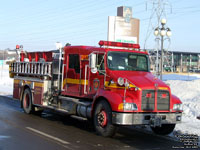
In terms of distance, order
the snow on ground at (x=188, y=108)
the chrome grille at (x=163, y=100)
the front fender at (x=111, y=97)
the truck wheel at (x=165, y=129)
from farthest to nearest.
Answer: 1. the snow on ground at (x=188, y=108)
2. the truck wheel at (x=165, y=129)
3. the chrome grille at (x=163, y=100)
4. the front fender at (x=111, y=97)

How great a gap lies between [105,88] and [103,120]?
101 centimetres

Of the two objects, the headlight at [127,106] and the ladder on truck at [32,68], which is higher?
the ladder on truck at [32,68]

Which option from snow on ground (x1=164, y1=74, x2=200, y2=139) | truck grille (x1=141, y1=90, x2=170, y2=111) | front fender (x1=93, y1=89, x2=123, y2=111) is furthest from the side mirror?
snow on ground (x1=164, y1=74, x2=200, y2=139)

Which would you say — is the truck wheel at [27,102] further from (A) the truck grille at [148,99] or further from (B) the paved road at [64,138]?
(A) the truck grille at [148,99]

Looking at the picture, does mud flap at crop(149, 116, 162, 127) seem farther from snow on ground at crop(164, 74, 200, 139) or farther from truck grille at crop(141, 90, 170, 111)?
snow on ground at crop(164, 74, 200, 139)

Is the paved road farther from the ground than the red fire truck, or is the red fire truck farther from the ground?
the red fire truck

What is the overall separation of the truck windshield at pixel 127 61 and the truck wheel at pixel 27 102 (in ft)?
16.7

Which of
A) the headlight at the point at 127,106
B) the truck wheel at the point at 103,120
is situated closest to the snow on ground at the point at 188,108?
the headlight at the point at 127,106

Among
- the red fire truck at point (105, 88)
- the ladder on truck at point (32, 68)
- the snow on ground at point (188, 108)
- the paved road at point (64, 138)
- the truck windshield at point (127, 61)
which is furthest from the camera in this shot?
the ladder on truck at point (32, 68)

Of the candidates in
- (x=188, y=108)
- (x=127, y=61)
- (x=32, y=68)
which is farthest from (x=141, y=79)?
(x=188, y=108)

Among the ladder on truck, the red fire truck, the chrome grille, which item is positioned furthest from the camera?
the ladder on truck

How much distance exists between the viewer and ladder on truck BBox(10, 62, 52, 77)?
12.7m

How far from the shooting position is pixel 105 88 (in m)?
9.73

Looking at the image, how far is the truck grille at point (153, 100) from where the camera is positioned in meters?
9.01
